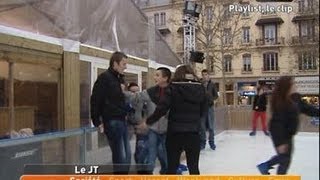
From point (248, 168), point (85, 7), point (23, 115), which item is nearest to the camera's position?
point (248, 168)

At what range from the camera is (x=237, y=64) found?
163cm

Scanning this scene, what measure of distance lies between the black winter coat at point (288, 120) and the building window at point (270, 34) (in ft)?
0.59

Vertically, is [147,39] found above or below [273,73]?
above

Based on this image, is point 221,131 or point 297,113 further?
point 221,131

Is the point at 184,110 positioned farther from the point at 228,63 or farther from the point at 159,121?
the point at 228,63

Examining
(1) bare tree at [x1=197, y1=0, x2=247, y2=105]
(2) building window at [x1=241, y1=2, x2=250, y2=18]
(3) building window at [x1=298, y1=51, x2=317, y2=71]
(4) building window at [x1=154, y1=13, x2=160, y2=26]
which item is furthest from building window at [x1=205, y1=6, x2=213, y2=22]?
(3) building window at [x1=298, y1=51, x2=317, y2=71]

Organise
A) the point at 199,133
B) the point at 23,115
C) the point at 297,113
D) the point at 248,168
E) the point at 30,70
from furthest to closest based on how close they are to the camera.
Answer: the point at 23,115
the point at 30,70
the point at 199,133
the point at 248,168
the point at 297,113

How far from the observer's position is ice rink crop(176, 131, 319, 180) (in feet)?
5.33

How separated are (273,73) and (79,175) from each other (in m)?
0.75

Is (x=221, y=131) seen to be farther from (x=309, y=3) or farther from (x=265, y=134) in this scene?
(x=309, y=3)

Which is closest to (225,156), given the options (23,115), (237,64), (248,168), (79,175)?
(248,168)

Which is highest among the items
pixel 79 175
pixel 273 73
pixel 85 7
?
pixel 85 7

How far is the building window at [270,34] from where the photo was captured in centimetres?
158

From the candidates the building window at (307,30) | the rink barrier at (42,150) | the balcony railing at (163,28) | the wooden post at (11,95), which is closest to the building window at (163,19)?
the balcony railing at (163,28)
